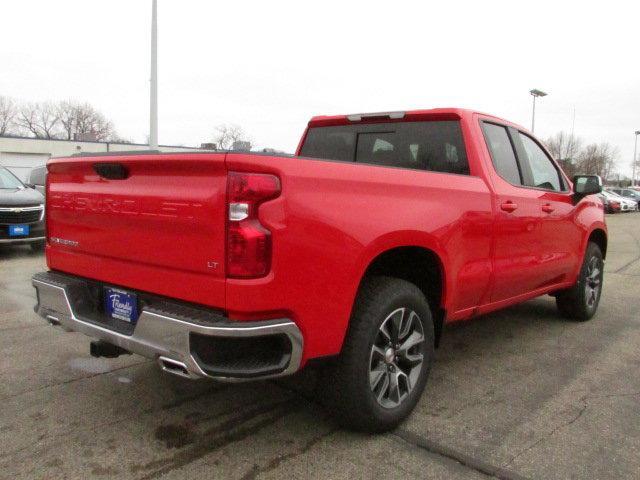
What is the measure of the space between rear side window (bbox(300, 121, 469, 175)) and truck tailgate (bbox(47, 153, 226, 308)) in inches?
71.2

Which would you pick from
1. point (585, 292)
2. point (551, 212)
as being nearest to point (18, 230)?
point (551, 212)

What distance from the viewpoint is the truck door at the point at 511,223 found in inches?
146

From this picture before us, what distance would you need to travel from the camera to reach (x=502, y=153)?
400cm

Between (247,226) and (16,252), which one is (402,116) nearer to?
(247,226)

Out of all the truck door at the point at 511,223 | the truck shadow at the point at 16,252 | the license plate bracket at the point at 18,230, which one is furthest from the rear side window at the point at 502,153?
the truck shadow at the point at 16,252

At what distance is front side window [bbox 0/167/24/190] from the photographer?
31.6 feet

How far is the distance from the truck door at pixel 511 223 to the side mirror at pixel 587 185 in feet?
2.57

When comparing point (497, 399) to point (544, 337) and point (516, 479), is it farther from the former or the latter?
point (544, 337)

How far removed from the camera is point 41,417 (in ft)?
9.83

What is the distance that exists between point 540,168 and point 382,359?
101 inches

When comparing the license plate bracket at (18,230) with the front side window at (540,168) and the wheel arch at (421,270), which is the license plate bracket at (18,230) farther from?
the front side window at (540,168)

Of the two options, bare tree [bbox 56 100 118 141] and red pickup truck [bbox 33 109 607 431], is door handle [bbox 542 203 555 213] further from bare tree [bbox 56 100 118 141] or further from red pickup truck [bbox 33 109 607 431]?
bare tree [bbox 56 100 118 141]

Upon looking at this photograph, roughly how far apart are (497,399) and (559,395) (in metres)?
0.44

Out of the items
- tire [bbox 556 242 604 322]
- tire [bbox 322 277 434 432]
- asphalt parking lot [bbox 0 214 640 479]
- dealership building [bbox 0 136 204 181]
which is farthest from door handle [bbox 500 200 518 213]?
dealership building [bbox 0 136 204 181]
